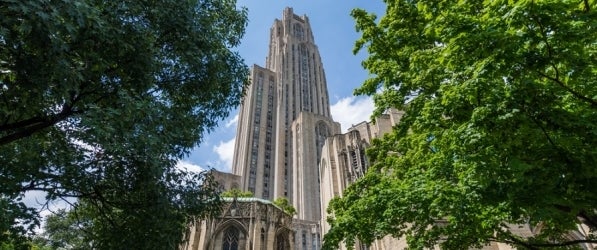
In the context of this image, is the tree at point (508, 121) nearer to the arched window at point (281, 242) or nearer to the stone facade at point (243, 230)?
the stone facade at point (243, 230)

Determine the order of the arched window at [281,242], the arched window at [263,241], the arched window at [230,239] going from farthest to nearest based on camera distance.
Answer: the arched window at [281,242], the arched window at [263,241], the arched window at [230,239]

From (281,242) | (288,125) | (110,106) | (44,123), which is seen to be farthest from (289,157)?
(44,123)

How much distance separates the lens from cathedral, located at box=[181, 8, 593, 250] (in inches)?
1038

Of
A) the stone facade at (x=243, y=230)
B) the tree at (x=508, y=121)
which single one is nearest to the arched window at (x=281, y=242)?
the stone facade at (x=243, y=230)

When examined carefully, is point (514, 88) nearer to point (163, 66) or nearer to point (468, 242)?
point (468, 242)

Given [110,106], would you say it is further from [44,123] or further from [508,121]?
[508,121]

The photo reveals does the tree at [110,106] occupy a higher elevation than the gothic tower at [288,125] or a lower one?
lower

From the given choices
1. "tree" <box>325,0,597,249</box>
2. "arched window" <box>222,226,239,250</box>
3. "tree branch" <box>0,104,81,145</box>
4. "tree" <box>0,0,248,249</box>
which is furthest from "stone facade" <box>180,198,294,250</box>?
"tree" <box>325,0,597,249</box>

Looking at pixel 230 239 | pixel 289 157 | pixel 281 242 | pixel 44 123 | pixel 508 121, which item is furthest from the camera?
pixel 289 157

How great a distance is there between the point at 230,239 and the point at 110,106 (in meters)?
19.8

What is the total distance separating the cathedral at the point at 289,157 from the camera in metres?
26.4

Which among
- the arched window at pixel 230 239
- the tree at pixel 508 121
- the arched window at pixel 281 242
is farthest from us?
the arched window at pixel 281 242

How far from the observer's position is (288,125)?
308 feet

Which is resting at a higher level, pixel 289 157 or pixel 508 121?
pixel 289 157
